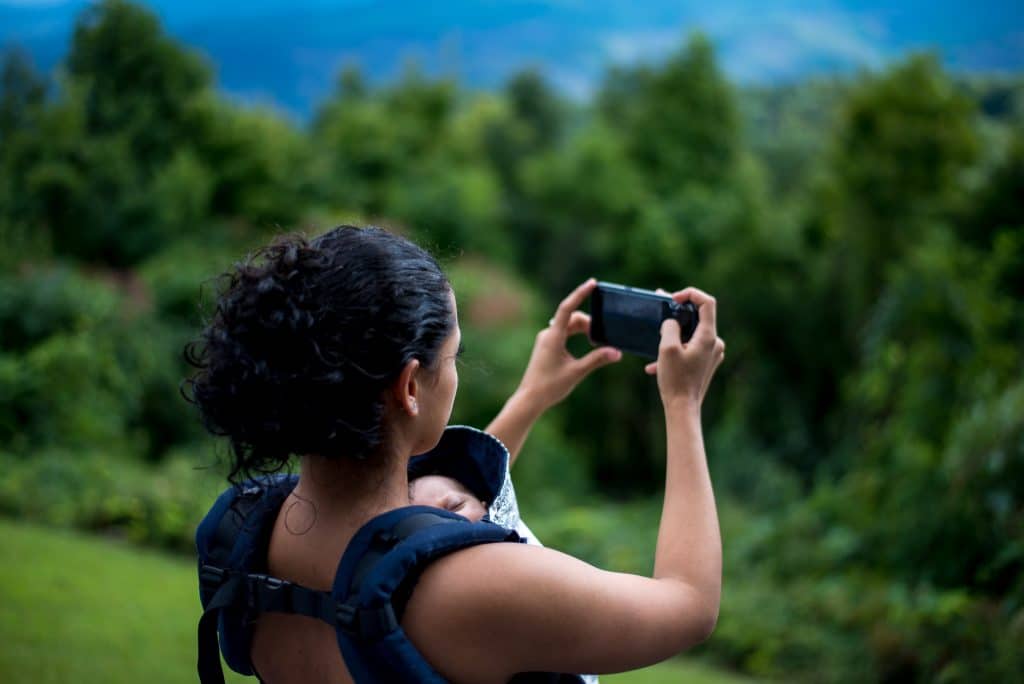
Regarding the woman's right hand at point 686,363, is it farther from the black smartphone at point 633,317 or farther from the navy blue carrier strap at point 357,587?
the navy blue carrier strap at point 357,587

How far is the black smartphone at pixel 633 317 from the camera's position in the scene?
1.46 m

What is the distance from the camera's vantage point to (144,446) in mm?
11898

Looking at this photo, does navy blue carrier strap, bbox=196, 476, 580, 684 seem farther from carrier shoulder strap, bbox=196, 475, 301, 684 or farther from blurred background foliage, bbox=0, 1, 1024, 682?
blurred background foliage, bbox=0, 1, 1024, 682

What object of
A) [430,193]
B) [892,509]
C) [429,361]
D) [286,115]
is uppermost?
[286,115]

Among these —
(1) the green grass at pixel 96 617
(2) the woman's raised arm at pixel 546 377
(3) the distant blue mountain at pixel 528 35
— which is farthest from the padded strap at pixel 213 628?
(3) the distant blue mountain at pixel 528 35

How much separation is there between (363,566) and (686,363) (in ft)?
1.67

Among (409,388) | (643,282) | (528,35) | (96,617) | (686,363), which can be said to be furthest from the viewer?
(528,35)

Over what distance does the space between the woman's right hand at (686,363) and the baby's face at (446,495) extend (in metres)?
0.32

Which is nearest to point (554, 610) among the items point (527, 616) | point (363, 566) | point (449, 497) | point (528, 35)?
point (527, 616)

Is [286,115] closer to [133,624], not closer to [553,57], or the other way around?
[553,57]

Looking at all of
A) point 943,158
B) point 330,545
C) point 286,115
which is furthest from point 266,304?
point 286,115

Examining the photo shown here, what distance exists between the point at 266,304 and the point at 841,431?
14984mm

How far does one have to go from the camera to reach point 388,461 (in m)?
1.27

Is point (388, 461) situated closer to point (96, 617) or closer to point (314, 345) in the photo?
point (314, 345)
